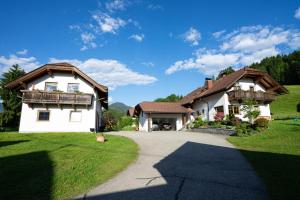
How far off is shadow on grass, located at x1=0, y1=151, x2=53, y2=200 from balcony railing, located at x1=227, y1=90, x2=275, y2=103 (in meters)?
22.8

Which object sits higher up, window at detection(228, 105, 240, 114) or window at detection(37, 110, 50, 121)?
window at detection(228, 105, 240, 114)

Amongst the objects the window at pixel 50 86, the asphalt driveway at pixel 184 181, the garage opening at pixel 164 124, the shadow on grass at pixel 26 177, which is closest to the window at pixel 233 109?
the garage opening at pixel 164 124

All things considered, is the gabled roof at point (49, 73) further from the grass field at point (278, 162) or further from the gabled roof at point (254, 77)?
the grass field at point (278, 162)

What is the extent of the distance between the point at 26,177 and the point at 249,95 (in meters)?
26.7

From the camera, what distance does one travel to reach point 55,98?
23828 mm

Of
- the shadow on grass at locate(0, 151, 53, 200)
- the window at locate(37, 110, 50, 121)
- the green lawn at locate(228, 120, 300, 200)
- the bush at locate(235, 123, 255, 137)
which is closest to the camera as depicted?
the shadow on grass at locate(0, 151, 53, 200)

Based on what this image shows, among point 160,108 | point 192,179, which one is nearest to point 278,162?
point 192,179

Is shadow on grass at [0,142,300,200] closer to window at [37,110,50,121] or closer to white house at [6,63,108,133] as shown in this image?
white house at [6,63,108,133]

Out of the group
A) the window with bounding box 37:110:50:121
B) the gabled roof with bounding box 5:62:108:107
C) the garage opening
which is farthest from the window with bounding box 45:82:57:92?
the garage opening

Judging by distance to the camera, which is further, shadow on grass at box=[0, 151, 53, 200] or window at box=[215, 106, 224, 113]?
window at box=[215, 106, 224, 113]

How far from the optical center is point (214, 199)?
5.41 meters

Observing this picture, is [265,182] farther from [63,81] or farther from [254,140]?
[63,81]

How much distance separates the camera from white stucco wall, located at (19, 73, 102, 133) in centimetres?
2395

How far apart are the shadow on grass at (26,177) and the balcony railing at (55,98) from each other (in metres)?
13.8
